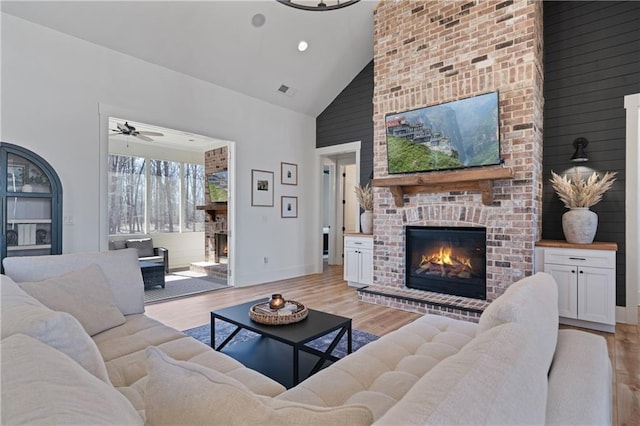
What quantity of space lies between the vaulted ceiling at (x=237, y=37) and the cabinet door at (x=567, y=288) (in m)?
4.27

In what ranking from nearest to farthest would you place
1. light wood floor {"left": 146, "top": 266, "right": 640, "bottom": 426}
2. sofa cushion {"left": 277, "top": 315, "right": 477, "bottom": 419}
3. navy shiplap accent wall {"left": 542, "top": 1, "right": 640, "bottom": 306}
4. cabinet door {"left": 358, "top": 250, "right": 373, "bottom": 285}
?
sofa cushion {"left": 277, "top": 315, "right": 477, "bottom": 419}
light wood floor {"left": 146, "top": 266, "right": 640, "bottom": 426}
navy shiplap accent wall {"left": 542, "top": 1, "right": 640, "bottom": 306}
cabinet door {"left": 358, "top": 250, "right": 373, "bottom": 285}

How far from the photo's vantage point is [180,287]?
5555mm

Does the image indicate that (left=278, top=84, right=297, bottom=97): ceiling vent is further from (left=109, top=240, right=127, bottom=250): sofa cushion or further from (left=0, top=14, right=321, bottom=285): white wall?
(left=109, top=240, right=127, bottom=250): sofa cushion

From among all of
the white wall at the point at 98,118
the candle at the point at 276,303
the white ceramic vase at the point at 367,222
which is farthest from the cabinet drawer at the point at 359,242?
the candle at the point at 276,303

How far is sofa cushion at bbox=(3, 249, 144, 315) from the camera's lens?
2.18 m

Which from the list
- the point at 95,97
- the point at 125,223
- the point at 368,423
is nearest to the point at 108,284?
the point at 368,423

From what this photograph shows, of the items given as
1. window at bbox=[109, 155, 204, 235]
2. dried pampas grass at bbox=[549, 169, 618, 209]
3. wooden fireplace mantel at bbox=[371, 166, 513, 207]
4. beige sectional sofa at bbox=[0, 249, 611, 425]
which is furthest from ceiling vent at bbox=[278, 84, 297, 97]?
beige sectional sofa at bbox=[0, 249, 611, 425]

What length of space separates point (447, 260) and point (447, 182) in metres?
1.01

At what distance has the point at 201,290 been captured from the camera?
17.3 ft

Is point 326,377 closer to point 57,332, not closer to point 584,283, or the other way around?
point 57,332

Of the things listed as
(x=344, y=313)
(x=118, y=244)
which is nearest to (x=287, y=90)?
(x=344, y=313)

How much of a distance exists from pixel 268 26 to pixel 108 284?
3.91m

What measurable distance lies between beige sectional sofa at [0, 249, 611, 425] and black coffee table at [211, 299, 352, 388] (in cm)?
48

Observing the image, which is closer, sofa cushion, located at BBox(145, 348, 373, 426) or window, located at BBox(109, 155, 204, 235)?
sofa cushion, located at BBox(145, 348, 373, 426)
